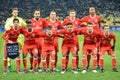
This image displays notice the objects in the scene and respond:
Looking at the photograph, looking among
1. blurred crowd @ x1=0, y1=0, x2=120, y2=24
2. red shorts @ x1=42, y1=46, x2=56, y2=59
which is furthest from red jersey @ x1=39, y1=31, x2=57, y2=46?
blurred crowd @ x1=0, y1=0, x2=120, y2=24

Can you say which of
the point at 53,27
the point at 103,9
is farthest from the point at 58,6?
the point at 53,27

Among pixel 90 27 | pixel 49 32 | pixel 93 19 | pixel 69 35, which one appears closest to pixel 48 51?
pixel 49 32

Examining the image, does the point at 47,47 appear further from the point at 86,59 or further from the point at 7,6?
the point at 7,6

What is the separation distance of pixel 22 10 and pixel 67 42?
30269 millimetres

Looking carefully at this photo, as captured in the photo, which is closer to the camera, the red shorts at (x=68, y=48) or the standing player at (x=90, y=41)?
the standing player at (x=90, y=41)

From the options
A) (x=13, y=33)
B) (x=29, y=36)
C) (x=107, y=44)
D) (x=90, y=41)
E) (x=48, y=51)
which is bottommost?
(x=48, y=51)

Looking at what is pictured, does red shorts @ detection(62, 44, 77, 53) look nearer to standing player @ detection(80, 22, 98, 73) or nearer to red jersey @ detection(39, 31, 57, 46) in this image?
standing player @ detection(80, 22, 98, 73)

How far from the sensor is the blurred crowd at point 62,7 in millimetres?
43156

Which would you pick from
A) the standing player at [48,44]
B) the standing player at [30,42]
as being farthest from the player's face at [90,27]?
the standing player at [30,42]

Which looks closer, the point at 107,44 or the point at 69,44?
the point at 69,44

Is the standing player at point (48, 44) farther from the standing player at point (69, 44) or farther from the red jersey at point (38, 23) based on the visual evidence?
the red jersey at point (38, 23)

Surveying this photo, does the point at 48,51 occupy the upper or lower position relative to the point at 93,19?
lower

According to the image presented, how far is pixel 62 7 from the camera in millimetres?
44312

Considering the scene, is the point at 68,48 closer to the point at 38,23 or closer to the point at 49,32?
the point at 49,32
